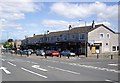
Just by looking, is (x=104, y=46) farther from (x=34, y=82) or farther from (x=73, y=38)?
(x=34, y=82)

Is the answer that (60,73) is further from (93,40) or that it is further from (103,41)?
(103,41)

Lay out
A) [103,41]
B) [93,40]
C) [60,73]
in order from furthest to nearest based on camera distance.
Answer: [103,41]
[93,40]
[60,73]

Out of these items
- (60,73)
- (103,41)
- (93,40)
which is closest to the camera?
(60,73)

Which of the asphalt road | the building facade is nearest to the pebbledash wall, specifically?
the building facade

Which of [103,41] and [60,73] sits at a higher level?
[103,41]

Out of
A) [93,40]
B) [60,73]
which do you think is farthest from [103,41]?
[60,73]

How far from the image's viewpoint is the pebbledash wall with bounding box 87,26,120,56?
70875 mm

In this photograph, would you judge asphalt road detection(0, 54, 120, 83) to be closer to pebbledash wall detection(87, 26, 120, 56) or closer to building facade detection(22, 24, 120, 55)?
building facade detection(22, 24, 120, 55)

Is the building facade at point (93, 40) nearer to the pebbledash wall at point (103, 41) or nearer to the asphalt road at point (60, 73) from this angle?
the pebbledash wall at point (103, 41)

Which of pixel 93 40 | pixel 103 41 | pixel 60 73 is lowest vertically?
pixel 60 73

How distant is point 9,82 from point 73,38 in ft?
212

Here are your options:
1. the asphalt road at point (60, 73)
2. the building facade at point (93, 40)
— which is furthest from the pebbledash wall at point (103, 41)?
the asphalt road at point (60, 73)

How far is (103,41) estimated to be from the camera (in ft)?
240

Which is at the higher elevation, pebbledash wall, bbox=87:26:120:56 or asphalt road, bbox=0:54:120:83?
pebbledash wall, bbox=87:26:120:56
